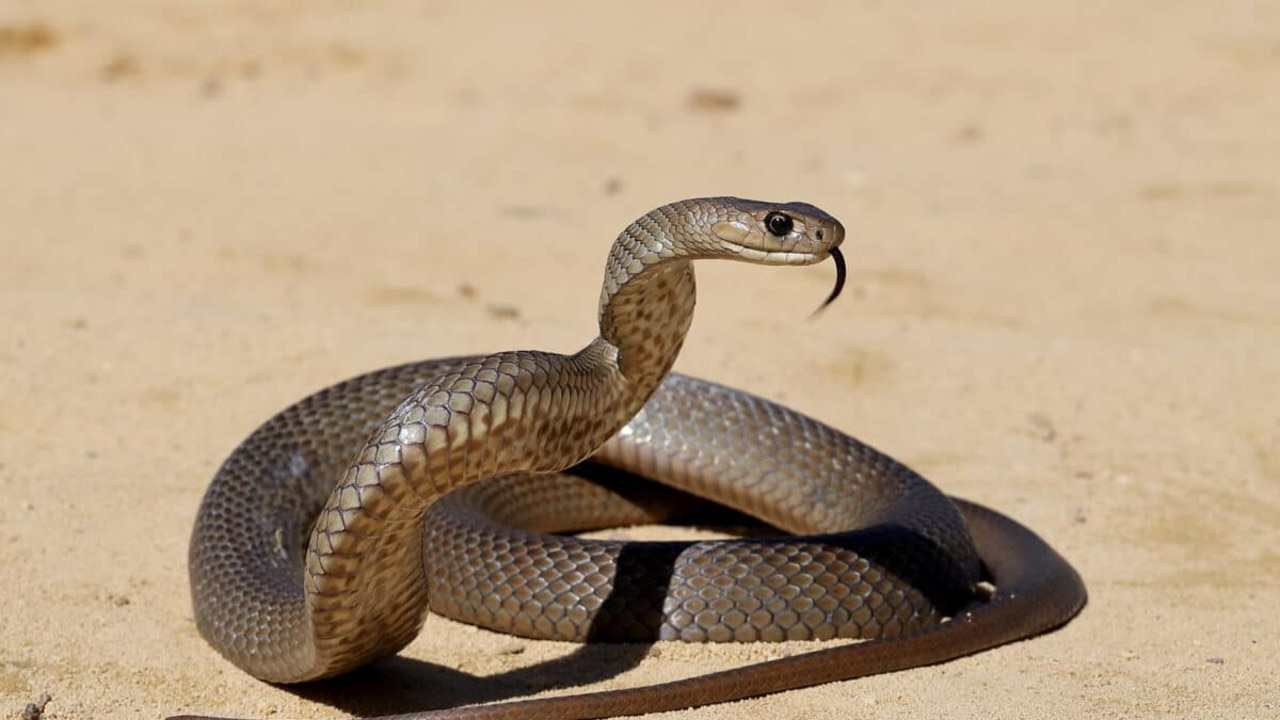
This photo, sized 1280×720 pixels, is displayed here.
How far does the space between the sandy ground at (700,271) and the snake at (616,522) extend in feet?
0.45

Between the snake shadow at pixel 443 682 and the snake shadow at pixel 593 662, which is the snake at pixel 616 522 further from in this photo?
the snake shadow at pixel 443 682

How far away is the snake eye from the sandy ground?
127cm

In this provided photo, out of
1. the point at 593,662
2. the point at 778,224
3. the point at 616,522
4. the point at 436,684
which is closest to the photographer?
the point at 778,224

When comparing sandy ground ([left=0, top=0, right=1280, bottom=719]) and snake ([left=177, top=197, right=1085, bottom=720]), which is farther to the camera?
sandy ground ([left=0, top=0, right=1280, bottom=719])

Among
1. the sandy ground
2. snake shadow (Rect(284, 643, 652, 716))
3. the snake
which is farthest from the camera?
the sandy ground

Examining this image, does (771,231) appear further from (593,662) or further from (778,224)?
(593,662)

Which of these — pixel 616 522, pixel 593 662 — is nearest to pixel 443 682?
pixel 593 662

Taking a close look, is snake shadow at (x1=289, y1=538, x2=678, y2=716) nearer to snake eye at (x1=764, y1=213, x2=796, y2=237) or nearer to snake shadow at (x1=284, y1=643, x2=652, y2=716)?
snake shadow at (x1=284, y1=643, x2=652, y2=716)

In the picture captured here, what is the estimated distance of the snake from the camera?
3879mm

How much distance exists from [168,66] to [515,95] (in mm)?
3255

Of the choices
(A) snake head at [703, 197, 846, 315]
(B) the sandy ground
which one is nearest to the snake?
(A) snake head at [703, 197, 846, 315]

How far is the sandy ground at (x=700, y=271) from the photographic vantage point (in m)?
4.91

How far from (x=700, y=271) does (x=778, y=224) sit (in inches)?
199

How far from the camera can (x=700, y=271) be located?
30.0ft
